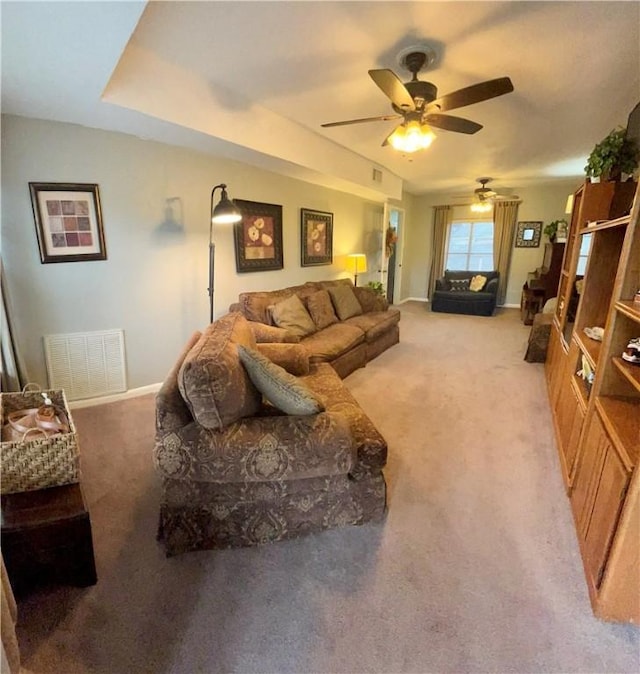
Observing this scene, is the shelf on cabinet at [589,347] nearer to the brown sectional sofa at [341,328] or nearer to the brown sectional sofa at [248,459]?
the brown sectional sofa at [248,459]

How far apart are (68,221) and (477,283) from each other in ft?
22.5

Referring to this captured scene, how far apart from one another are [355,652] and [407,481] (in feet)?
3.33

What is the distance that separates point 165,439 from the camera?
1553 millimetres

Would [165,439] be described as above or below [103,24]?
below

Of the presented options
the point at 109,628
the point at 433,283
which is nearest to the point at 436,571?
the point at 109,628

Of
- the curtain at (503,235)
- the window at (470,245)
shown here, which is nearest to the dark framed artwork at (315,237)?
the window at (470,245)

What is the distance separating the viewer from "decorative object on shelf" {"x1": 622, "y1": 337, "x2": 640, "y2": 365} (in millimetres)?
1635

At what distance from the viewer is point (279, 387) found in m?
1.72

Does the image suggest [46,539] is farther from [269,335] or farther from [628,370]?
[628,370]

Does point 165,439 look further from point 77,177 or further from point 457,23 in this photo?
point 457,23

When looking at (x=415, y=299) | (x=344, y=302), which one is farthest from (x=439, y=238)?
(x=344, y=302)

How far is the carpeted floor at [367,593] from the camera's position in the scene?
1.24 m

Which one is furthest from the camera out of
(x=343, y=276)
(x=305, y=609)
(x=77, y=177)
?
(x=343, y=276)

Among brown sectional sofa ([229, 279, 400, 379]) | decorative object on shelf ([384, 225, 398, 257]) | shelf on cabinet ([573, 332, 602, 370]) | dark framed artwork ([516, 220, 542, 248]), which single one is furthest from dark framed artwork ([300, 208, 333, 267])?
dark framed artwork ([516, 220, 542, 248])
